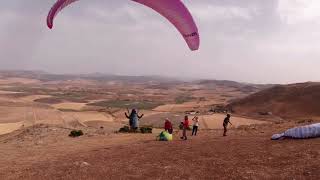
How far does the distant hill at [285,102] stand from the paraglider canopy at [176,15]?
121 feet

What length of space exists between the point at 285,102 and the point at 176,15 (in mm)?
46351

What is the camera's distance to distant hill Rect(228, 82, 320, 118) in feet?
175

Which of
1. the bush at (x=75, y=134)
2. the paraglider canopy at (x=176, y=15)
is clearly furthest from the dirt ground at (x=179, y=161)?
the bush at (x=75, y=134)

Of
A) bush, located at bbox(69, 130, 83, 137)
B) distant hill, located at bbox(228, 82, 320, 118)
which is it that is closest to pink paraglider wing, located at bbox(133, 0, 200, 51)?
bush, located at bbox(69, 130, 83, 137)

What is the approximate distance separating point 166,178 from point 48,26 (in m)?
6.57

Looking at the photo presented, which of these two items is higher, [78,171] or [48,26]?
[48,26]

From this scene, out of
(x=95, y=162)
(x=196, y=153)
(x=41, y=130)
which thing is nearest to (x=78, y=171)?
(x=95, y=162)

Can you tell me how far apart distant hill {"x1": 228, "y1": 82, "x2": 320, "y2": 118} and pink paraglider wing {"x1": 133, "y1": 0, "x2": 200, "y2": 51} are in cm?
3676

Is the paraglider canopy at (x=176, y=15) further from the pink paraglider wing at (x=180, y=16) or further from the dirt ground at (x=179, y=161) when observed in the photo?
the dirt ground at (x=179, y=161)

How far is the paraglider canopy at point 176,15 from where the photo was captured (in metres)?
15.3

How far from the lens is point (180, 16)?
15.7 m

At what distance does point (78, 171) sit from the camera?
52.5 feet

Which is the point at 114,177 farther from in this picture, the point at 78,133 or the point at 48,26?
the point at 78,133

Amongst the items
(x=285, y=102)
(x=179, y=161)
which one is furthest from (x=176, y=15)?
(x=285, y=102)
